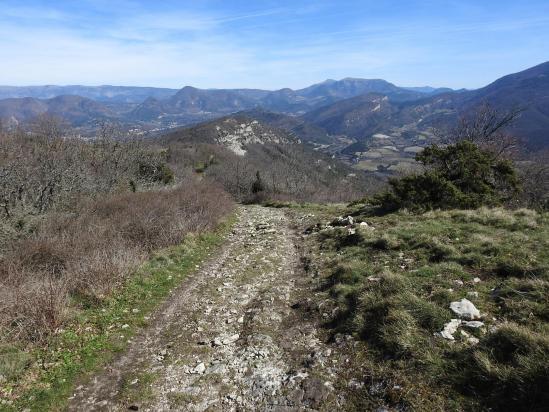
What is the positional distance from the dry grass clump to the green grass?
0.38 meters

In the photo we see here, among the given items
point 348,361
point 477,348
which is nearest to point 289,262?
point 348,361

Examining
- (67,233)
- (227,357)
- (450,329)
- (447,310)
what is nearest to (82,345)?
(227,357)

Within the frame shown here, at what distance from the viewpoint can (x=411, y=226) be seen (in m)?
13.6

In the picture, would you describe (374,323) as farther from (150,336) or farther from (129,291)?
(129,291)

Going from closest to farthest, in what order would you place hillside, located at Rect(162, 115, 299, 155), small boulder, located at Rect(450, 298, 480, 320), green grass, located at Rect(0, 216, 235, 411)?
1. green grass, located at Rect(0, 216, 235, 411)
2. small boulder, located at Rect(450, 298, 480, 320)
3. hillside, located at Rect(162, 115, 299, 155)

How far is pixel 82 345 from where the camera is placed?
7.48 meters

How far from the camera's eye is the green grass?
6.03 meters

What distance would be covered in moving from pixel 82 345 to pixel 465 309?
7682 mm

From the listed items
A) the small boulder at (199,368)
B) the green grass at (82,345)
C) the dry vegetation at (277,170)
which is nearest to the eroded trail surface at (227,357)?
the small boulder at (199,368)

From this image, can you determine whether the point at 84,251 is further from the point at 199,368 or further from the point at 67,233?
the point at 199,368

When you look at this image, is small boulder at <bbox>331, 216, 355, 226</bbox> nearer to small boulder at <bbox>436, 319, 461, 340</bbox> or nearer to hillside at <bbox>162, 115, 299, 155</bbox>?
small boulder at <bbox>436, 319, 461, 340</bbox>

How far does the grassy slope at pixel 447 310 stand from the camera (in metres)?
5.07

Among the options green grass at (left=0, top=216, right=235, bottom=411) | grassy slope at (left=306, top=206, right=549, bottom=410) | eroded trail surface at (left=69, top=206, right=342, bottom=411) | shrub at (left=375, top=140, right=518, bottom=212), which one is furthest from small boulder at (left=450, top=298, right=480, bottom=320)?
shrub at (left=375, top=140, right=518, bottom=212)

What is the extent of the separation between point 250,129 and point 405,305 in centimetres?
19070
